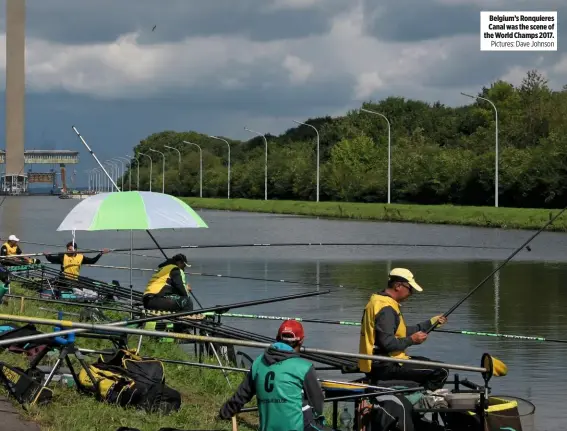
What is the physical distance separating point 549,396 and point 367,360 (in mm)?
5242

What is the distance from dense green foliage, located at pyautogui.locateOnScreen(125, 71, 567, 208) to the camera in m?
69.0

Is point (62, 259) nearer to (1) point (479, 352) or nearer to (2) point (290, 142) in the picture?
(1) point (479, 352)

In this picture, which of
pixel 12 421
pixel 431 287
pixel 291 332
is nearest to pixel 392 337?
pixel 291 332

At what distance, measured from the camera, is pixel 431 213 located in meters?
68.3

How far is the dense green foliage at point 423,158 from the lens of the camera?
69.0m

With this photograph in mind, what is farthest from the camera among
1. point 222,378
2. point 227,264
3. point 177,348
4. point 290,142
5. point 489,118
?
point 290,142

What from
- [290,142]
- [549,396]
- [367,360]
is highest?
[290,142]

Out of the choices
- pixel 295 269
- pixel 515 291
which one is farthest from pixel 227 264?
pixel 515 291

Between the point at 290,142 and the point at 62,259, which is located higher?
the point at 290,142

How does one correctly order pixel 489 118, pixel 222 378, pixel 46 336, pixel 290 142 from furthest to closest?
pixel 290 142 < pixel 489 118 < pixel 222 378 < pixel 46 336

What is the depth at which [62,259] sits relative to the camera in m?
20.2

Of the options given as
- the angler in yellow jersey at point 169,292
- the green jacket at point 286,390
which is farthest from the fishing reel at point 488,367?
the angler in yellow jersey at point 169,292

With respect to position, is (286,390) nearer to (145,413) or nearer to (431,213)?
(145,413)

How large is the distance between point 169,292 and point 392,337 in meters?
6.04
